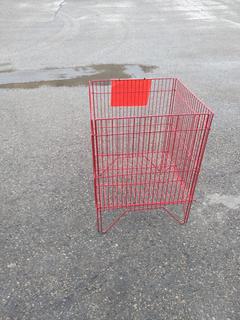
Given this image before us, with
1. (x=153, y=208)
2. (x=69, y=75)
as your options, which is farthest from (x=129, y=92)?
(x=69, y=75)

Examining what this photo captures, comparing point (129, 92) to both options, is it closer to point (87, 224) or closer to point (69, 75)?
point (87, 224)

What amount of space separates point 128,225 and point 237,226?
1.17 m

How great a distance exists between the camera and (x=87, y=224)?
3041mm

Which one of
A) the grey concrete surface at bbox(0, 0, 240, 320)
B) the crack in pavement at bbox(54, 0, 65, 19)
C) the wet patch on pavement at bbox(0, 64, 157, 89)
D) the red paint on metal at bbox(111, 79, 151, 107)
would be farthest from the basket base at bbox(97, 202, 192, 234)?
the crack in pavement at bbox(54, 0, 65, 19)

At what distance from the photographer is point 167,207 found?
3.25 meters

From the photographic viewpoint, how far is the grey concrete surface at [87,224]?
94.2 inches

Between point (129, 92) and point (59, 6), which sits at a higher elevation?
point (129, 92)

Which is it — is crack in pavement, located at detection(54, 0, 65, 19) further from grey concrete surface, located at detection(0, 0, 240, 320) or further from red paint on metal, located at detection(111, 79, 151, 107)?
red paint on metal, located at detection(111, 79, 151, 107)

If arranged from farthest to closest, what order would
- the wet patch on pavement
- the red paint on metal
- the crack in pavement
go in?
the crack in pavement < the wet patch on pavement < the red paint on metal

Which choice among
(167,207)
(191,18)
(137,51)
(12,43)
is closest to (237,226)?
(167,207)

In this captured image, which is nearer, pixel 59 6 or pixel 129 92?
pixel 129 92

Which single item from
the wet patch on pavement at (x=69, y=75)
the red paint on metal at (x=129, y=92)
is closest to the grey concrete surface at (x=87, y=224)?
the wet patch on pavement at (x=69, y=75)

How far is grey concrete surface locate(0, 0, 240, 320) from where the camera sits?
7.85ft

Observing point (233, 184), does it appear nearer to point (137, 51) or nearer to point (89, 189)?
point (89, 189)
